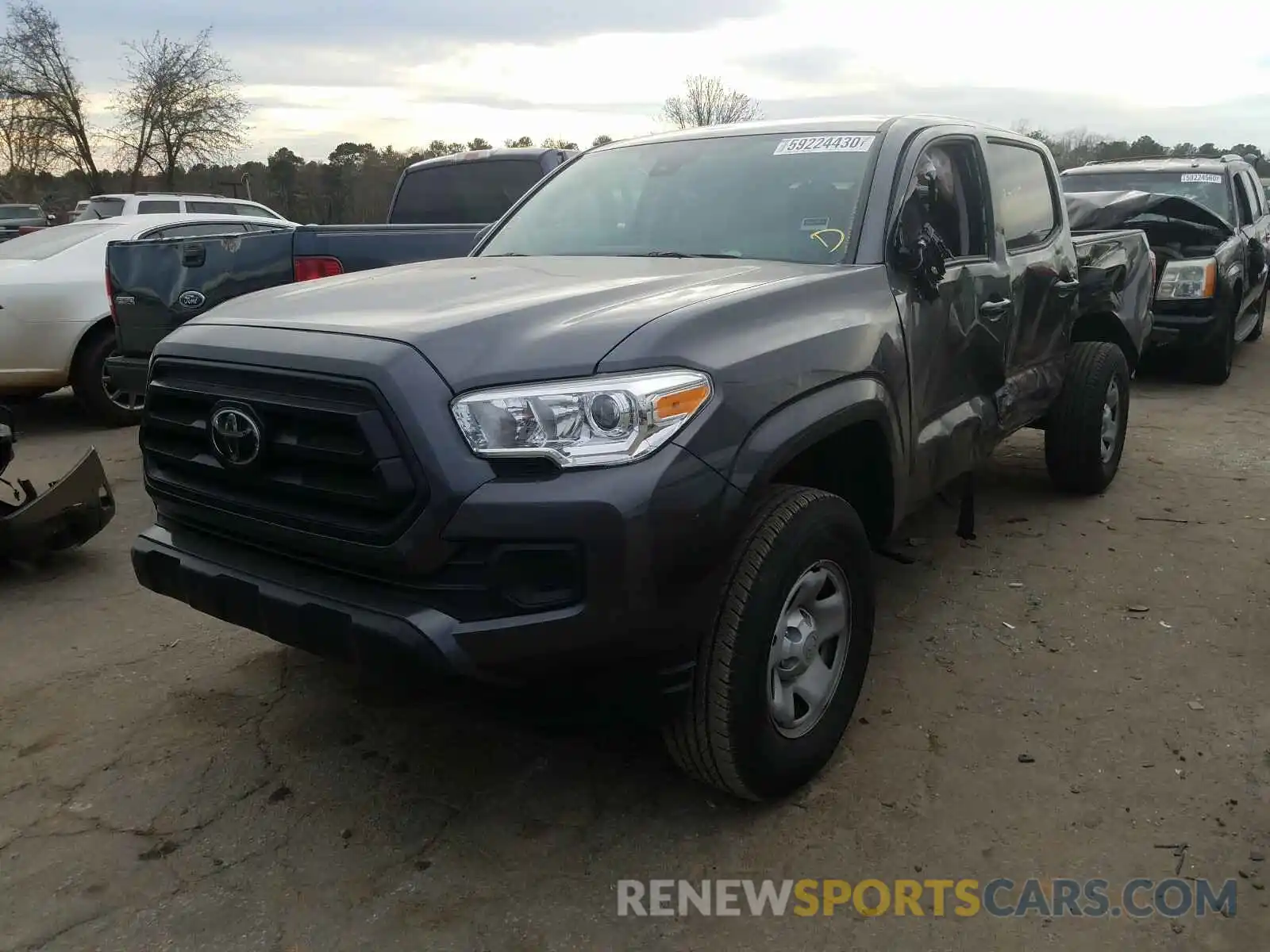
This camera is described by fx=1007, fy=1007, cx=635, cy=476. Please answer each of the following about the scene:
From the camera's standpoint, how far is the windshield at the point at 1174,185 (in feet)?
31.3

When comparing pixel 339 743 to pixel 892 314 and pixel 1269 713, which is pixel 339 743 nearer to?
pixel 892 314

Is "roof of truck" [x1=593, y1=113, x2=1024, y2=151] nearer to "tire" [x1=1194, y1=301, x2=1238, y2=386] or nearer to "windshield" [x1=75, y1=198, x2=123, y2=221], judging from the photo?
"tire" [x1=1194, y1=301, x2=1238, y2=386]

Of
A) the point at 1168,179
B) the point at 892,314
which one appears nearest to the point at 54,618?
the point at 892,314

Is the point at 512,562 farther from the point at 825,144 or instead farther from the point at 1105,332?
the point at 1105,332

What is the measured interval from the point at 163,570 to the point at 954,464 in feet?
8.48

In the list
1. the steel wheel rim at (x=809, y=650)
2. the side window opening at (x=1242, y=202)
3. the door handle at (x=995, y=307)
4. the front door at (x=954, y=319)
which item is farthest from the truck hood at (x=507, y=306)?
the side window opening at (x=1242, y=202)

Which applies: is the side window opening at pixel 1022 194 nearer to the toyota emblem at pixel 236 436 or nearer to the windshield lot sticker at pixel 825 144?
the windshield lot sticker at pixel 825 144

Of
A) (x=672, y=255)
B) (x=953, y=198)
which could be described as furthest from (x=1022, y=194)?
(x=672, y=255)

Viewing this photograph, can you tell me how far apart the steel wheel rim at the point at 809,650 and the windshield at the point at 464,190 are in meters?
5.65

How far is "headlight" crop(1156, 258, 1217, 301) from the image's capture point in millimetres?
8180

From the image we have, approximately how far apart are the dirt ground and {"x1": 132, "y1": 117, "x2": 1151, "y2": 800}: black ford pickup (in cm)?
33

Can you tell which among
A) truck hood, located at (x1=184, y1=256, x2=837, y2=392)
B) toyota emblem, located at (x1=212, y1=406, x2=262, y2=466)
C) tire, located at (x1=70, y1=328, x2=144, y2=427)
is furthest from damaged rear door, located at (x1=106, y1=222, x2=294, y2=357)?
toyota emblem, located at (x1=212, y1=406, x2=262, y2=466)

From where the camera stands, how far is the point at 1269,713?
318 centimetres

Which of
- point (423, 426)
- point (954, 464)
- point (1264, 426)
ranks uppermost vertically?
point (423, 426)
